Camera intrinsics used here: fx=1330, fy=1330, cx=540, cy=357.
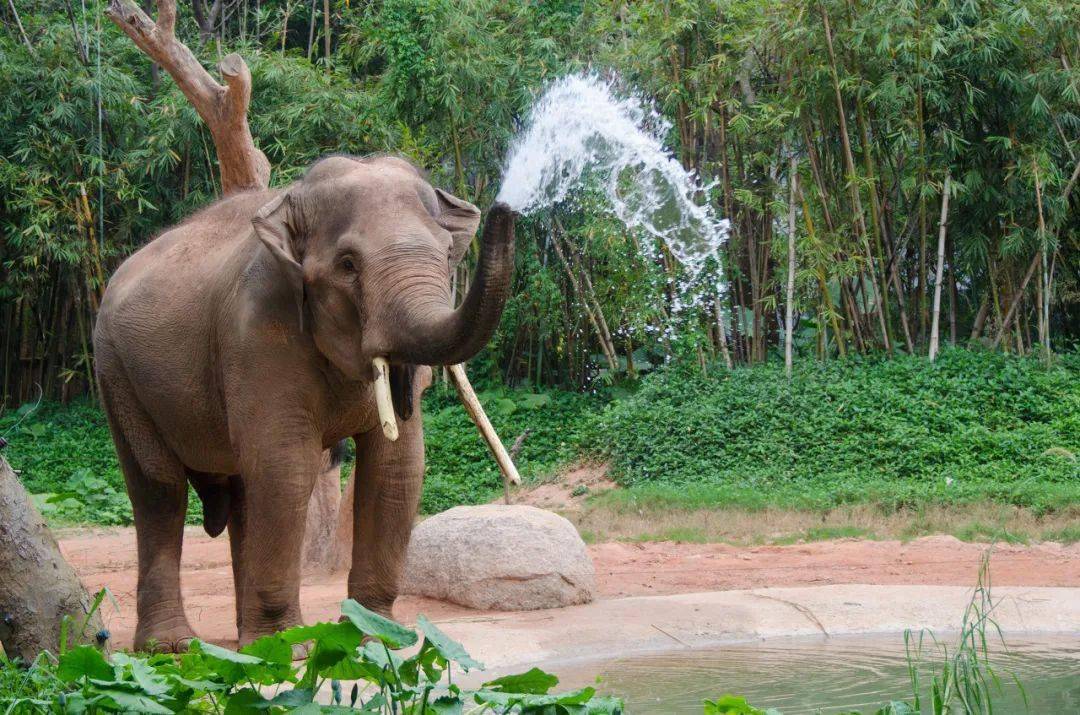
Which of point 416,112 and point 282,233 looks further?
point 416,112

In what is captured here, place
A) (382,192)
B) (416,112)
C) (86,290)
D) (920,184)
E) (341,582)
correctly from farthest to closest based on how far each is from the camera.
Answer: (86,290), (416,112), (920,184), (341,582), (382,192)

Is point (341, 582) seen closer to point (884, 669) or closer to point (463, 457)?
point (884, 669)

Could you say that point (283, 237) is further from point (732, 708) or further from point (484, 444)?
point (484, 444)

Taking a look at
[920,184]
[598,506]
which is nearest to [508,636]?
[598,506]

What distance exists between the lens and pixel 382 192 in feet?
14.9

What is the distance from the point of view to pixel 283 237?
4.67m

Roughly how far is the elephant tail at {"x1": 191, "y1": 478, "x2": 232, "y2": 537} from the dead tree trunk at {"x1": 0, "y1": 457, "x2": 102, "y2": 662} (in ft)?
6.29

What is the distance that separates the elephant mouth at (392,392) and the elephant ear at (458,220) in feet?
1.55

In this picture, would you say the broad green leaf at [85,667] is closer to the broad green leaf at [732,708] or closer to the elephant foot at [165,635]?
the broad green leaf at [732,708]

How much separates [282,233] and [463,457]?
863 cm

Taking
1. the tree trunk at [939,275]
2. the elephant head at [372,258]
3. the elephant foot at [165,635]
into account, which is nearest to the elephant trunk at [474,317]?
the elephant head at [372,258]

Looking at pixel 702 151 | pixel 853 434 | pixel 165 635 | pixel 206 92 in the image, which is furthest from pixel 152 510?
pixel 702 151

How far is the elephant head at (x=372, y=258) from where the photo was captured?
13.8 feet

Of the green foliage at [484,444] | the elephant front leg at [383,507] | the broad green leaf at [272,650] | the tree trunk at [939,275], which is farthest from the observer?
the tree trunk at [939,275]
